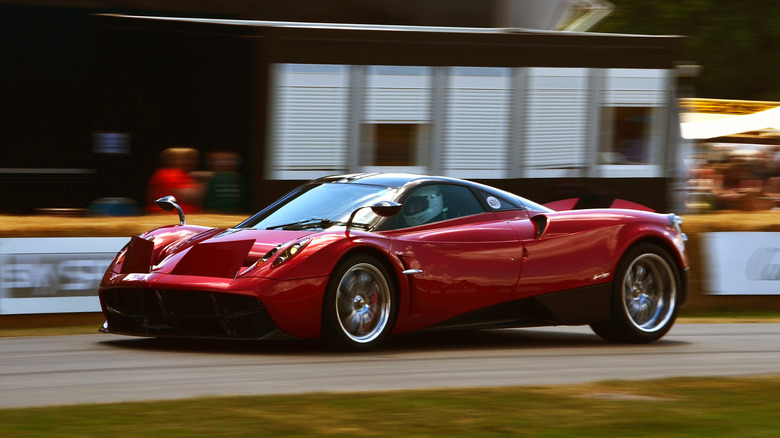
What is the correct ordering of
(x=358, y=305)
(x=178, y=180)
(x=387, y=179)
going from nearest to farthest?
1. (x=358, y=305)
2. (x=387, y=179)
3. (x=178, y=180)

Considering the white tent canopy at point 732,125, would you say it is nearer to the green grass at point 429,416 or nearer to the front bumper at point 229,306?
the front bumper at point 229,306

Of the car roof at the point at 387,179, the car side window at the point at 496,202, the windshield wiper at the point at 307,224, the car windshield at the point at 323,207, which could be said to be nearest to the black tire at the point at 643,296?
the car side window at the point at 496,202

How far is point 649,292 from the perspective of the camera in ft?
31.1

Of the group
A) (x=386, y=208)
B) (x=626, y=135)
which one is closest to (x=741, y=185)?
(x=626, y=135)

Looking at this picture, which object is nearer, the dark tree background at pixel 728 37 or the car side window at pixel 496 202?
the car side window at pixel 496 202

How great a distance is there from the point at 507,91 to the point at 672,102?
8.60ft

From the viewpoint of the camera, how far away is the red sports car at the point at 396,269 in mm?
7660

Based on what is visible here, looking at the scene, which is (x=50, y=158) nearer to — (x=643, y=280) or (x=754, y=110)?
(x=643, y=280)

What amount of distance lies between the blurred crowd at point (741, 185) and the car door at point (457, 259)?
7.39 metres

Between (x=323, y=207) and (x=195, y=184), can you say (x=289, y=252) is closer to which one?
(x=323, y=207)

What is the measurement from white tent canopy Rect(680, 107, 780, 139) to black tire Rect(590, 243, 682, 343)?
11.7 meters

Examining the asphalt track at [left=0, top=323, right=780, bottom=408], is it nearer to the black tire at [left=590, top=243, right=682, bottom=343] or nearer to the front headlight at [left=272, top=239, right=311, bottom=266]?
the black tire at [left=590, top=243, right=682, bottom=343]

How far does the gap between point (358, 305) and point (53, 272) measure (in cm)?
339

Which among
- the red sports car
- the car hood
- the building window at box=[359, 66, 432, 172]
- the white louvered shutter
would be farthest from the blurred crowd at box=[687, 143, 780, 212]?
the car hood
